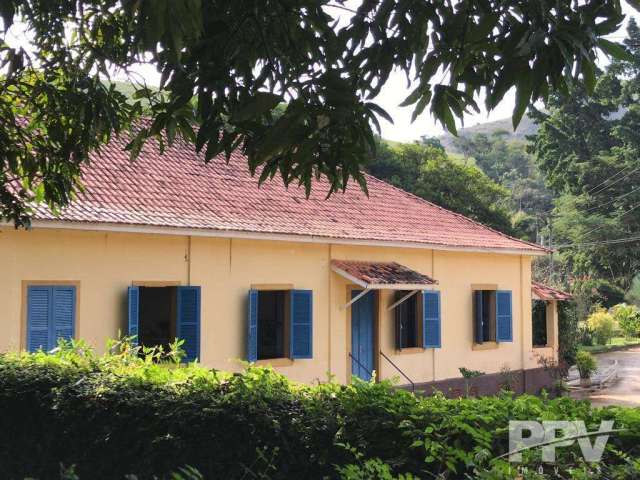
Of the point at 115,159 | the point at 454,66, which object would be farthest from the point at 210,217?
the point at 454,66

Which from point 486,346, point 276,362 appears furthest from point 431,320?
point 276,362

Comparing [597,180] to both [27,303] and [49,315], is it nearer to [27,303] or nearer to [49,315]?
[49,315]

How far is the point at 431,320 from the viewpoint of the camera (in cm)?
1593

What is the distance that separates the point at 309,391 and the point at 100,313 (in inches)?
249

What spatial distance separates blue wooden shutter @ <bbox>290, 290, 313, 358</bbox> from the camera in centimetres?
1352

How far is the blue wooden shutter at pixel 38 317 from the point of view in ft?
34.8

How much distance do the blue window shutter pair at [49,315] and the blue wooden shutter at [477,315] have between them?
362 inches

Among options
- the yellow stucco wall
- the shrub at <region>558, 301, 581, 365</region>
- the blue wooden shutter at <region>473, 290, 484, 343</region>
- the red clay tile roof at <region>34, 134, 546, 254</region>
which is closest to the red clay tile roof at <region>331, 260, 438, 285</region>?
the yellow stucco wall

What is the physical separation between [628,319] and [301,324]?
28.8 meters

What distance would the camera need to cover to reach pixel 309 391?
5.75 metres

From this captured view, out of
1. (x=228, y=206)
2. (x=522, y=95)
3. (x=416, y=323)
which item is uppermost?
(x=228, y=206)

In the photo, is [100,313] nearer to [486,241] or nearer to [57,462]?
[57,462]

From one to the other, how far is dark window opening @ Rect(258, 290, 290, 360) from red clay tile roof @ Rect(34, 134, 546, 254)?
145 centimetres

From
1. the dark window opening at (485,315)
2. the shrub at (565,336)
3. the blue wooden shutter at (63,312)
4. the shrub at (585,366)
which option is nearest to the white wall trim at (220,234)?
the blue wooden shutter at (63,312)
